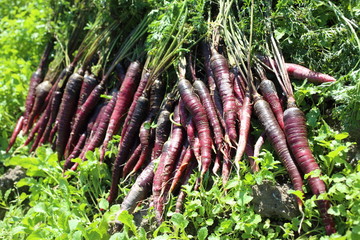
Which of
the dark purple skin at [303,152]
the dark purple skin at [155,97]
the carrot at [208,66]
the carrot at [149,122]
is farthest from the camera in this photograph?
the dark purple skin at [155,97]

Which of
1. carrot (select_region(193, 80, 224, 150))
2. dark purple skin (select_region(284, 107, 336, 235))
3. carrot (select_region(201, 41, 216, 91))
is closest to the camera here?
dark purple skin (select_region(284, 107, 336, 235))

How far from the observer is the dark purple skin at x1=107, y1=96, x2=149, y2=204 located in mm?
3027

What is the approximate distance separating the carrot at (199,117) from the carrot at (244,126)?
21 cm

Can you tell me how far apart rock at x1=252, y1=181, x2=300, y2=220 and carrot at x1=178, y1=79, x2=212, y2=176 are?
0.37 m

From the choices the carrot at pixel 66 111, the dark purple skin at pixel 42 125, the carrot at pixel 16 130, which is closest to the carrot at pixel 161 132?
the carrot at pixel 66 111

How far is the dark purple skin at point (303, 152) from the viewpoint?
6.98ft

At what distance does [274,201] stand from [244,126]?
0.52m

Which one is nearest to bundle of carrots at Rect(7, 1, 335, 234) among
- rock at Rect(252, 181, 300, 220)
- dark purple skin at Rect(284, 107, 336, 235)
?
dark purple skin at Rect(284, 107, 336, 235)

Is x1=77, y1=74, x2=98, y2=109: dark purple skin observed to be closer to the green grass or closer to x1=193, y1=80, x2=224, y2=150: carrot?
the green grass

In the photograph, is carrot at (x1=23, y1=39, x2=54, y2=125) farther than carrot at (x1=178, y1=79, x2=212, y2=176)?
Yes

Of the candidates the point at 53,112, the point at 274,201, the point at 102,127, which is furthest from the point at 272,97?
the point at 53,112

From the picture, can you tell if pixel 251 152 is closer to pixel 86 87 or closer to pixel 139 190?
pixel 139 190

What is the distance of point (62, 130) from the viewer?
3611mm

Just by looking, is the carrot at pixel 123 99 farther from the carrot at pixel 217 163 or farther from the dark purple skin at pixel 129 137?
the carrot at pixel 217 163
